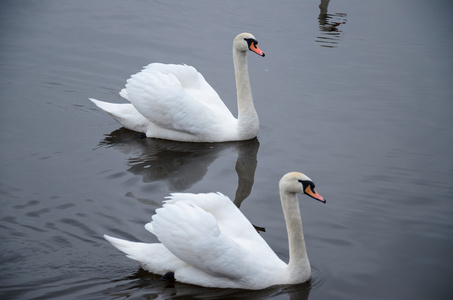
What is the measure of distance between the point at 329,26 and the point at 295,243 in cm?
1061

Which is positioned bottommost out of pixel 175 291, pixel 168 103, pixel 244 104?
pixel 175 291

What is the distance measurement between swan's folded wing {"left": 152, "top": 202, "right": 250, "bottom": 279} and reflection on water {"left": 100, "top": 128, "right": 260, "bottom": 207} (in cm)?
201

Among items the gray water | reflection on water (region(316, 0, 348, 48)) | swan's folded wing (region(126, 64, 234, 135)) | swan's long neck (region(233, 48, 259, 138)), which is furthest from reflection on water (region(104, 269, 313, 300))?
reflection on water (region(316, 0, 348, 48))

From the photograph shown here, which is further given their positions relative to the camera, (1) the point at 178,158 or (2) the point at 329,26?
(2) the point at 329,26

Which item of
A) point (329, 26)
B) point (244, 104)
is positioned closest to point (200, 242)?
point (244, 104)

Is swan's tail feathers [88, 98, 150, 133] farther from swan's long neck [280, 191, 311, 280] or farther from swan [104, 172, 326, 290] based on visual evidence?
swan's long neck [280, 191, 311, 280]

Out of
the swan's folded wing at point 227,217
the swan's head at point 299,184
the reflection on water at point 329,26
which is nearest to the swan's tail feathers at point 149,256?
the swan's folded wing at point 227,217

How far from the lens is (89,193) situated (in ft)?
26.0

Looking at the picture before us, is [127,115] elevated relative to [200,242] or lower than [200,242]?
lower

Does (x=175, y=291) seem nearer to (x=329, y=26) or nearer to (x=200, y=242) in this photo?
(x=200, y=242)

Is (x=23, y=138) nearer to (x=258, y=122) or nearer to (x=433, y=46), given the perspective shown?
(x=258, y=122)

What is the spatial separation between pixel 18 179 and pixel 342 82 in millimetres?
6504

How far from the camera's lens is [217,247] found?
590cm

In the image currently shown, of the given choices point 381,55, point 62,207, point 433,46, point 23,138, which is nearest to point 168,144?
point 23,138
